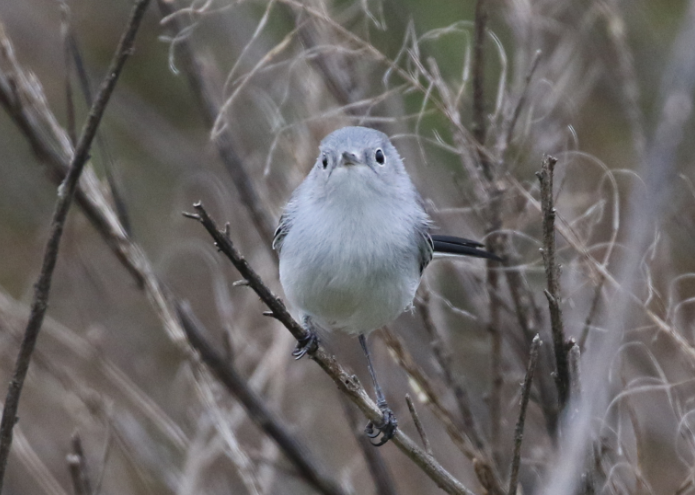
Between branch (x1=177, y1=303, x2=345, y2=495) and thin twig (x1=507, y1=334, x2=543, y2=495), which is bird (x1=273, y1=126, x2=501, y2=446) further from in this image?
thin twig (x1=507, y1=334, x2=543, y2=495)

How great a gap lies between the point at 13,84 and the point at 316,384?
2737mm

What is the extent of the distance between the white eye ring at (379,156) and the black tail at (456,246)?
1.18 ft

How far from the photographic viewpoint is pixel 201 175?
3783 millimetres

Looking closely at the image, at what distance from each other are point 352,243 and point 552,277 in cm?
69

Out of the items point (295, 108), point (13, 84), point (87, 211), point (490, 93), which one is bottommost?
point (87, 211)

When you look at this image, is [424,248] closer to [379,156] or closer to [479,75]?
[379,156]

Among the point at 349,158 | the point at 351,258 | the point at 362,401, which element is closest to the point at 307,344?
the point at 362,401

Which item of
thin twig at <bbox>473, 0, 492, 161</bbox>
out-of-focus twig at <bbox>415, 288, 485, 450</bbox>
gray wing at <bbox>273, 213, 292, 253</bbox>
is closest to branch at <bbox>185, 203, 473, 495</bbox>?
out-of-focus twig at <bbox>415, 288, 485, 450</bbox>

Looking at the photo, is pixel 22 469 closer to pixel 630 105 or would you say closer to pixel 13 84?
pixel 13 84

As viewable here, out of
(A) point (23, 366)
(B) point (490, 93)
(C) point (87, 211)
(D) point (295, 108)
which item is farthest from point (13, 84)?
(B) point (490, 93)

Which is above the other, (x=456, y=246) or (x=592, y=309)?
(x=456, y=246)

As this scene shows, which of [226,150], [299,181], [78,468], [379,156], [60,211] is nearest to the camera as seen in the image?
[60,211]

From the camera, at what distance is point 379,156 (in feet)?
7.82

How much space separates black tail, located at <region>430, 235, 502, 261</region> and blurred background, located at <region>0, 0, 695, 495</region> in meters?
0.08
